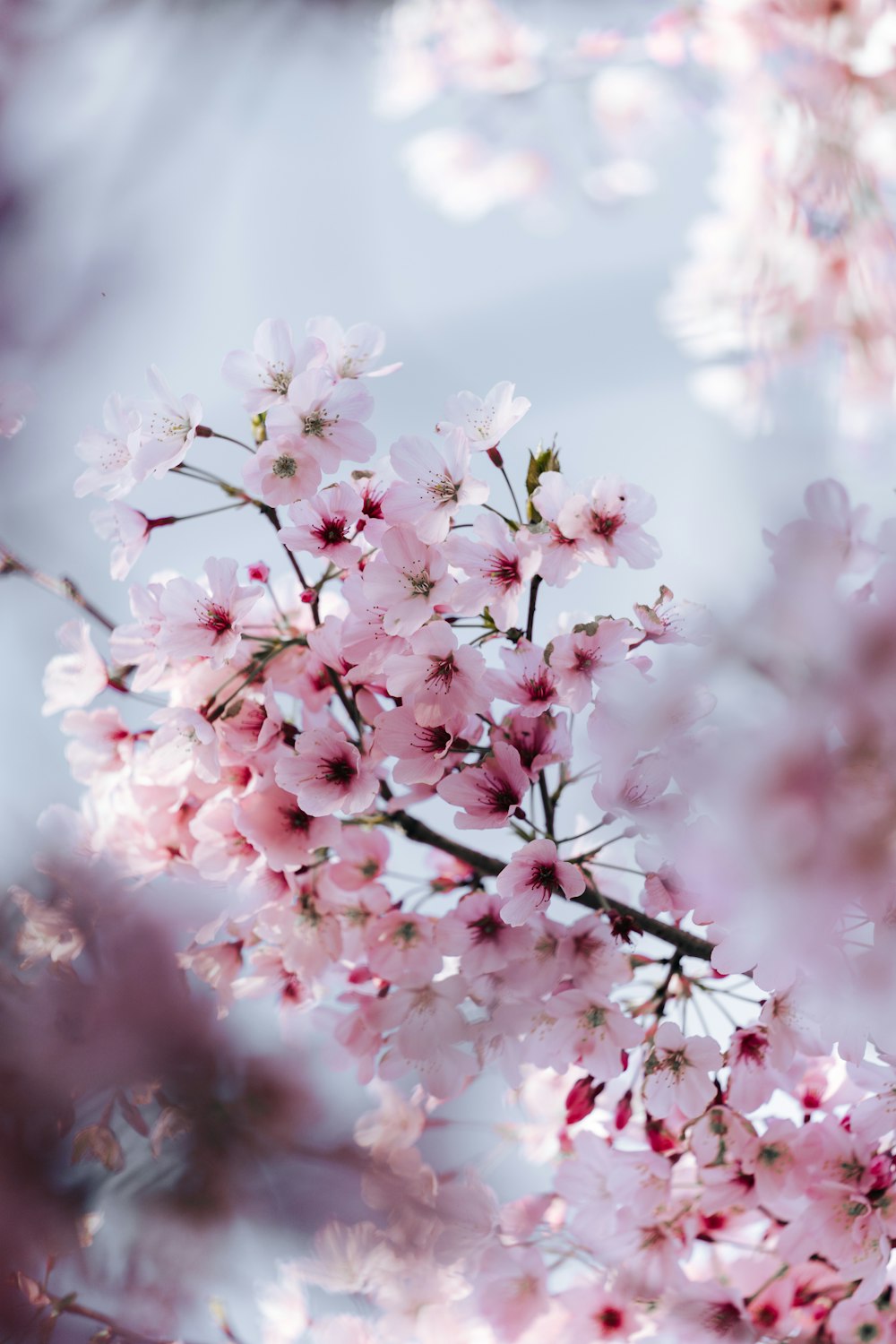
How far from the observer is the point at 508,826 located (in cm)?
77

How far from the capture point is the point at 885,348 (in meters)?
1.30

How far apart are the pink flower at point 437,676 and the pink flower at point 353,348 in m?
0.22

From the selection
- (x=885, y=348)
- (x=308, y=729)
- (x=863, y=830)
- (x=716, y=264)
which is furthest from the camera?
(x=716, y=264)

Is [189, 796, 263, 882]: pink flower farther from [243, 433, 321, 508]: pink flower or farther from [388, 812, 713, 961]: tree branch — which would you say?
[243, 433, 321, 508]: pink flower

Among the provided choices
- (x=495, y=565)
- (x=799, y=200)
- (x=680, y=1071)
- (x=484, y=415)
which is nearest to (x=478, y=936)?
(x=680, y=1071)

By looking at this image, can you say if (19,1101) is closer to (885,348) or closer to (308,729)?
(308,729)

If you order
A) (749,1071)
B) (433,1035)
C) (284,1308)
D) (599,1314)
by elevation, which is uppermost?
(433,1035)

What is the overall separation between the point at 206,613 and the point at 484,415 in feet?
0.83

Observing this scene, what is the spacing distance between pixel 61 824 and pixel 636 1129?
0.64m

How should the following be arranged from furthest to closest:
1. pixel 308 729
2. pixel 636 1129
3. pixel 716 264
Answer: pixel 716 264, pixel 636 1129, pixel 308 729

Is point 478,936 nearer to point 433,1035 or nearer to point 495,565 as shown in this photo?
point 433,1035

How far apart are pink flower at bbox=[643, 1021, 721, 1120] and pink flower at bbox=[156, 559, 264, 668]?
1.49 feet

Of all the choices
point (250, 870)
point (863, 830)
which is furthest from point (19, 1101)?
point (863, 830)

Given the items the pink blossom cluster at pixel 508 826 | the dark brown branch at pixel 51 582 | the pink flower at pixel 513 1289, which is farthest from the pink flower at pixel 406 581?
the pink flower at pixel 513 1289
